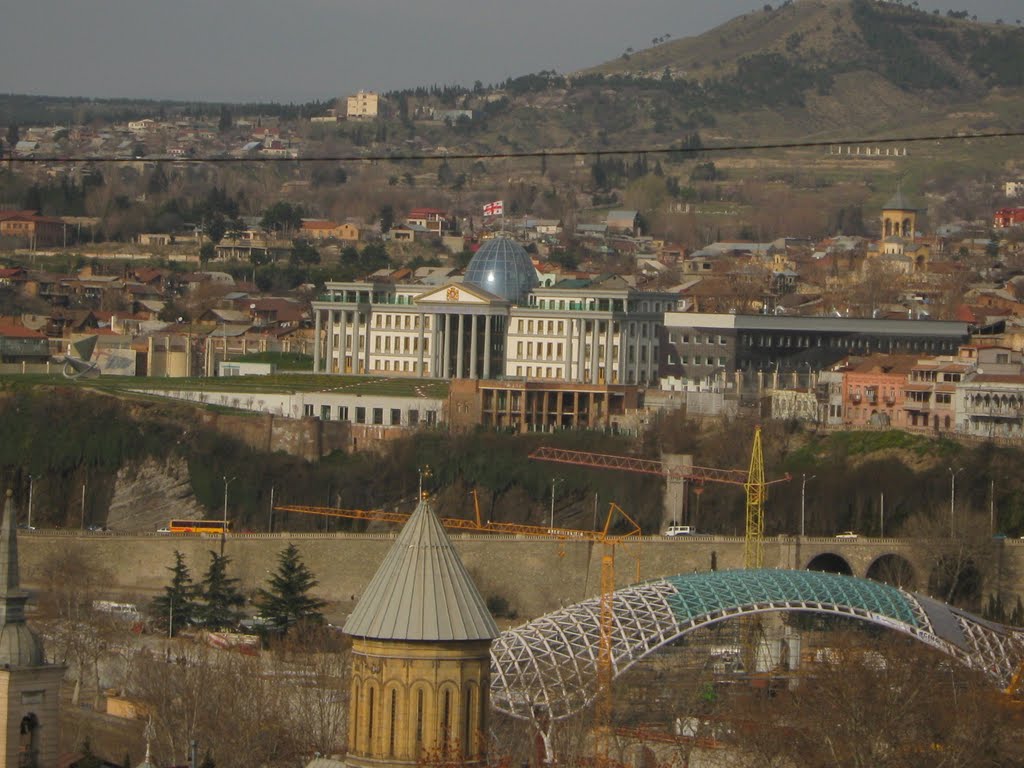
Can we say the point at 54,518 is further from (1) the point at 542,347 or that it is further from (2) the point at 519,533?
(1) the point at 542,347

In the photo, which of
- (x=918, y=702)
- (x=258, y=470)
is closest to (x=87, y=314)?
(x=258, y=470)

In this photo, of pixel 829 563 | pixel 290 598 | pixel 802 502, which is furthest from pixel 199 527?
pixel 829 563

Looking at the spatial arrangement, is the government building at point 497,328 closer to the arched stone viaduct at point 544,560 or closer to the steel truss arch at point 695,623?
the arched stone viaduct at point 544,560

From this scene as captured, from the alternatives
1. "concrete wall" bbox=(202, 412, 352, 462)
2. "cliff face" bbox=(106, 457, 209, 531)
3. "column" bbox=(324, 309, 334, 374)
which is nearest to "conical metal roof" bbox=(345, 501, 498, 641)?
"cliff face" bbox=(106, 457, 209, 531)

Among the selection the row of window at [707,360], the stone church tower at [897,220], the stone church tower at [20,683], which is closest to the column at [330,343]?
the row of window at [707,360]

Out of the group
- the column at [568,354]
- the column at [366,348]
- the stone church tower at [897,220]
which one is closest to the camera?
the column at [568,354]

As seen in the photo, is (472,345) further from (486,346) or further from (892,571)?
(892,571)
